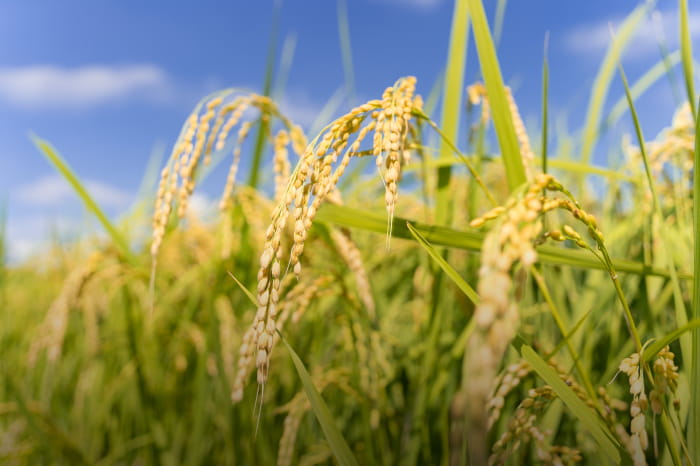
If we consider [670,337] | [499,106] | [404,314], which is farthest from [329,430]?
[404,314]

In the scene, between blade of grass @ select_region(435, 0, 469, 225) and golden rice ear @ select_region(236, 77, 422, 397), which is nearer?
golden rice ear @ select_region(236, 77, 422, 397)

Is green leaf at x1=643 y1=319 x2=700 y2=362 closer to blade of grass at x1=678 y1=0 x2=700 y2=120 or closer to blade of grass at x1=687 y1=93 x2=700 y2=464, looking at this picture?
blade of grass at x1=687 y1=93 x2=700 y2=464

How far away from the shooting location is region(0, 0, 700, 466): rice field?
858 mm

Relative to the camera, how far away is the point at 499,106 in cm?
127

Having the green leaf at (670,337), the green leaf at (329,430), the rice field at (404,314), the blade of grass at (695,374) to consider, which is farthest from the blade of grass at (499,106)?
the green leaf at (329,430)

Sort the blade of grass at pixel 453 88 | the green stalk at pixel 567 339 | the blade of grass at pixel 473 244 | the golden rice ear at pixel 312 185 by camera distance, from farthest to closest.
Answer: the blade of grass at pixel 453 88
the blade of grass at pixel 473 244
the green stalk at pixel 567 339
the golden rice ear at pixel 312 185

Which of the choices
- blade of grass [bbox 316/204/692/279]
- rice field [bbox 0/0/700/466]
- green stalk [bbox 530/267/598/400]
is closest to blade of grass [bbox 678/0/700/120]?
rice field [bbox 0/0/700/466]

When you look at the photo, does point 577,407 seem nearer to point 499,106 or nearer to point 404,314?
point 499,106

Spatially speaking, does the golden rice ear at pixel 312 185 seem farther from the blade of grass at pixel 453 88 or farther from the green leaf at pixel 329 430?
the blade of grass at pixel 453 88

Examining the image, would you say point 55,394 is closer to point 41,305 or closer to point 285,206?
point 41,305

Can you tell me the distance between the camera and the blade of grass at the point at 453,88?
1.61 meters

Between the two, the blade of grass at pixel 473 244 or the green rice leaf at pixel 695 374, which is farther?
the blade of grass at pixel 473 244

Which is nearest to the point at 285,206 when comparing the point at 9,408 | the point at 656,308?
the point at 656,308

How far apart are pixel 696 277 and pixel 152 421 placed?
2236mm
